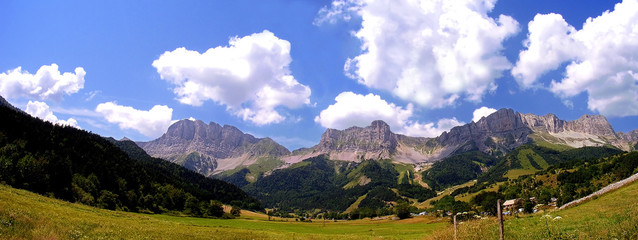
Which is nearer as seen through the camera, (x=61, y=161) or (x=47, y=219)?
(x=47, y=219)

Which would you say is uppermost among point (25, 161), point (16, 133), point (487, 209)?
point (16, 133)

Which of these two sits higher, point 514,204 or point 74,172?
point 74,172

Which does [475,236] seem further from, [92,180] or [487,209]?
[487,209]

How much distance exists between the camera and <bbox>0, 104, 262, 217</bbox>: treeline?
10250cm

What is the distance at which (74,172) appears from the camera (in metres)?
132

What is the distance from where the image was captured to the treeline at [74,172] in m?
102

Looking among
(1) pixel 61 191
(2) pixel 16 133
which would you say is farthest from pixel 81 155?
(1) pixel 61 191

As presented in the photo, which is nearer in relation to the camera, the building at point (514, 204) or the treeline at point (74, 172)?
the treeline at point (74, 172)

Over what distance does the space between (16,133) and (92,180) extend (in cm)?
3702

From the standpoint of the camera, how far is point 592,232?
24.8m

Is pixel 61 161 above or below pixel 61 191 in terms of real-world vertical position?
above

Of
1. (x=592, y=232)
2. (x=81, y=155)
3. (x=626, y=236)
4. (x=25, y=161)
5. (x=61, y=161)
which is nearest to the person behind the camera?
(x=626, y=236)

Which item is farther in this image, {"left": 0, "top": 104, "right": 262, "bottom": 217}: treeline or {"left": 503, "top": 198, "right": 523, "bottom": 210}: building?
{"left": 503, "top": 198, "right": 523, "bottom": 210}: building

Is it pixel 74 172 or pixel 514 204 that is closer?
pixel 74 172
